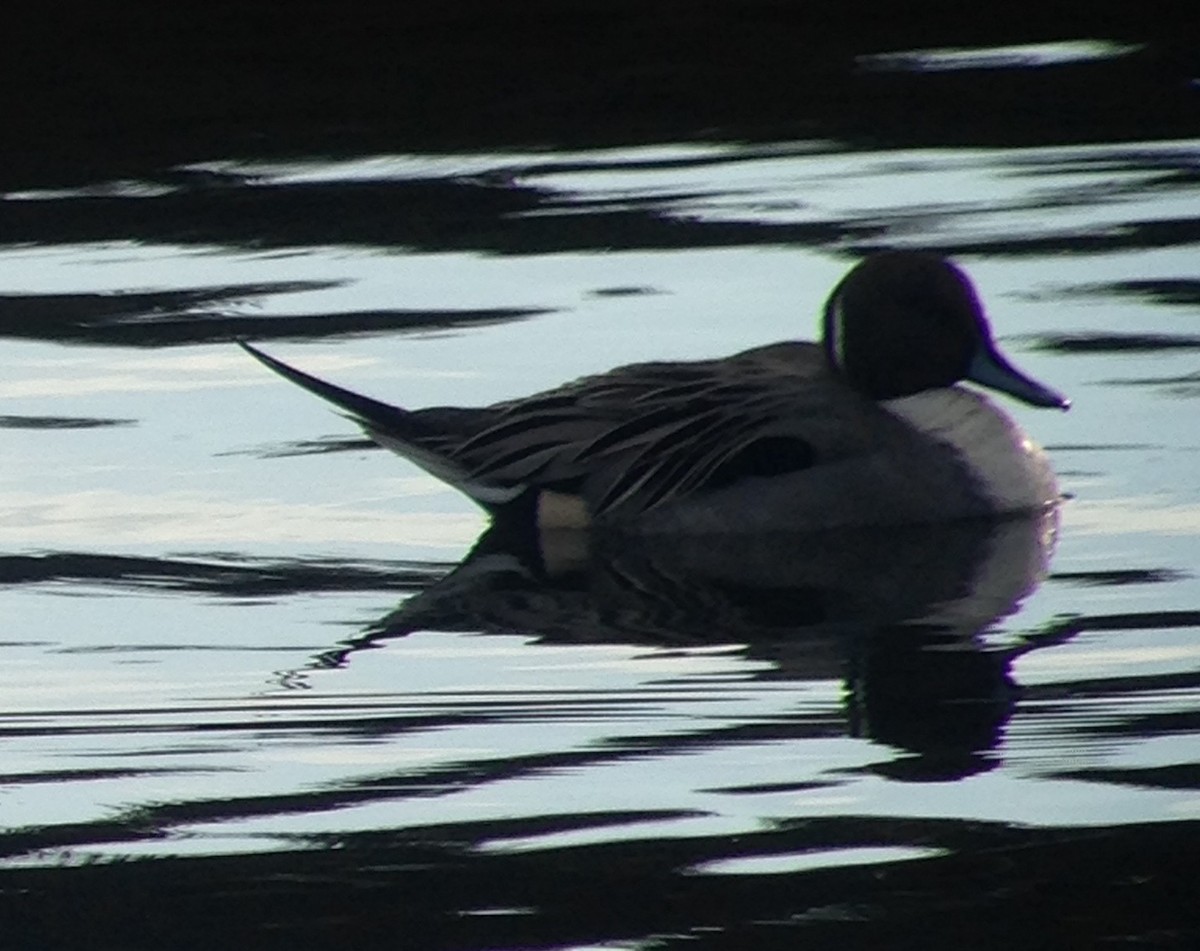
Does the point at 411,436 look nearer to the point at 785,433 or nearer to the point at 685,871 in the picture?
the point at 785,433

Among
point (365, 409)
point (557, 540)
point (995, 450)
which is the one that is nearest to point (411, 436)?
point (365, 409)

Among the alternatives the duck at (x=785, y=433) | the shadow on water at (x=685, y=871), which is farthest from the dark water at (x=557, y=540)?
the duck at (x=785, y=433)

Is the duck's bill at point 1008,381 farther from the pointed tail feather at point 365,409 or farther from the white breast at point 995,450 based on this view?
the pointed tail feather at point 365,409

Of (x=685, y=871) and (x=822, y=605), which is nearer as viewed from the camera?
(x=685, y=871)

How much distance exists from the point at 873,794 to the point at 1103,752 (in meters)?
0.48

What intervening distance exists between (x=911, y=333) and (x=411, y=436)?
3.99 ft

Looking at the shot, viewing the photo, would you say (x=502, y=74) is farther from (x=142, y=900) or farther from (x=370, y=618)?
(x=142, y=900)

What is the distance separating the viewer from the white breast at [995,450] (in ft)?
25.1

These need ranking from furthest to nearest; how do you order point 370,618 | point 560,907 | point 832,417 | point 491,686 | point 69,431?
point 69,431, point 832,417, point 370,618, point 491,686, point 560,907

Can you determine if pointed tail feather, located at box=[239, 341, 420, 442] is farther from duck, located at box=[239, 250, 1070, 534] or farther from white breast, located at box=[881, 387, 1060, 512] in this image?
white breast, located at box=[881, 387, 1060, 512]

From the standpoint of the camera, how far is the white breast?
7.66m

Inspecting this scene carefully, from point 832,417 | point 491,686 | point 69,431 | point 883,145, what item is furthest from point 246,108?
point 491,686

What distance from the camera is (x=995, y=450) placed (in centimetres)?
770

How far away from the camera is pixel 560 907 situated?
4.98 m
